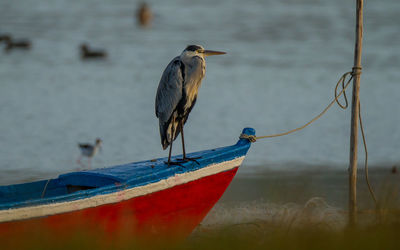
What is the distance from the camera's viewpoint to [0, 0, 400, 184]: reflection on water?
13305mm

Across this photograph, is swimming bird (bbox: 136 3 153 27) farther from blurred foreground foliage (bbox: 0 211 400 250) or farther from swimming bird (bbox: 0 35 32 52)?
blurred foreground foliage (bbox: 0 211 400 250)

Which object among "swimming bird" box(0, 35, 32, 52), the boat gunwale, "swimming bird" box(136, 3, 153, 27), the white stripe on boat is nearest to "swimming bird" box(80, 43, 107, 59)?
"swimming bird" box(0, 35, 32, 52)

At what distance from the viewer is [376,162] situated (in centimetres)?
1249

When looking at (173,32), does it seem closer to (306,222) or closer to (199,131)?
(199,131)

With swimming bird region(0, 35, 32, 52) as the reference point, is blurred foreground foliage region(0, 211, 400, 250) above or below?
below

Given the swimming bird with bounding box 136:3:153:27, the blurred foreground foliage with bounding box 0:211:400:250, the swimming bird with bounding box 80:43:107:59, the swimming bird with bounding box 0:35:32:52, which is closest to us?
the blurred foreground foliage with bounding box 0:211:400:250

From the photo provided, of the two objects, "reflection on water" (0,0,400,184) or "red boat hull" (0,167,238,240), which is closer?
"red boat hull" (0,167,238,240)

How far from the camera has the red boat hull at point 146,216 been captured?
21.3 ft

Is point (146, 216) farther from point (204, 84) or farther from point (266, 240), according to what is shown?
point (204, 84)

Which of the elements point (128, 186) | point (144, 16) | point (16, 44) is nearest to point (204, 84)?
point (16, 44)

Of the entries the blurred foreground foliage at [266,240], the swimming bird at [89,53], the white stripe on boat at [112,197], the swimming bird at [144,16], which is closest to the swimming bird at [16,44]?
the swimming bird at [89,53]

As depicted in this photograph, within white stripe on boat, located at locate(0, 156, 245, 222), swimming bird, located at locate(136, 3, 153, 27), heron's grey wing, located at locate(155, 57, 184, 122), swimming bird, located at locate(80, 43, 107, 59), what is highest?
swimming bird, located at locate(136, 3, 153, 27)

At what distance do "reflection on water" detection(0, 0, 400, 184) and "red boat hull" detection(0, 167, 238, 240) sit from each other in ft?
12.0

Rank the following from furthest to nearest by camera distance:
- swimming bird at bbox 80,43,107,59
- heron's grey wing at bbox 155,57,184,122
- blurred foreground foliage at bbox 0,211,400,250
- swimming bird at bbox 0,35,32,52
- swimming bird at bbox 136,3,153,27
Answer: swimming bird at bbox 136,3,153,27 < swimming bird at bbox 0,35,32,52 < swimming bird at bbox 80,43,107,59 < heron's grey wing at bbox 155,57,184,122 < blurred foreground foliage at bbox 0,211,400,250
